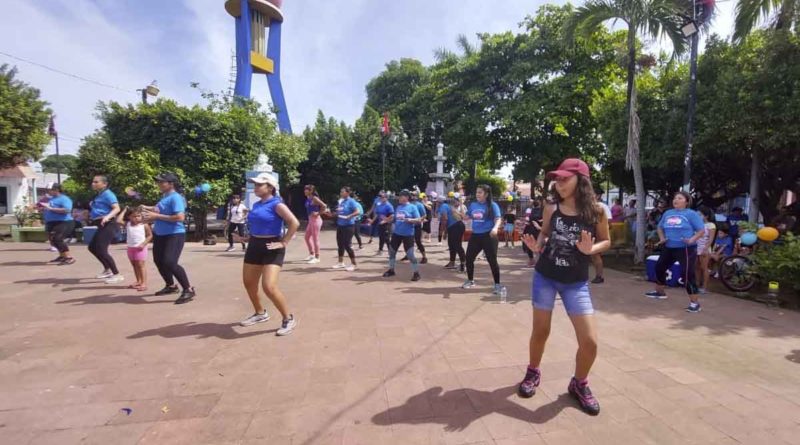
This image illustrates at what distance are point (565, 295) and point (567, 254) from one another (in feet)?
0.96

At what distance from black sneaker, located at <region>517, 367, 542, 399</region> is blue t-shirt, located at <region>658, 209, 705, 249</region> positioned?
3.71 m

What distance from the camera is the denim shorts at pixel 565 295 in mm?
2725

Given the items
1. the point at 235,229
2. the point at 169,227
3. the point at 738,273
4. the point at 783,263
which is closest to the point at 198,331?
the point at 169,227

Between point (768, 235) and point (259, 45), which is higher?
point (259, 45)

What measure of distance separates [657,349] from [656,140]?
309 inches

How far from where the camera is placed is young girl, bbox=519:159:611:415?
2717mm

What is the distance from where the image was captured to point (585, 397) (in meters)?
2.78

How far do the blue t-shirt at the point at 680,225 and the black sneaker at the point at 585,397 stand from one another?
3.63 meters

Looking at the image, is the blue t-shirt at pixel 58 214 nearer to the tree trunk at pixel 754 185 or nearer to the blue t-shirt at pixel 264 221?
the blue t-shirt at pixel 264 221

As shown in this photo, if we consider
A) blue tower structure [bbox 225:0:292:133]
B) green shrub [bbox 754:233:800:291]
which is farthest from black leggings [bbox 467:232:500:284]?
blue tower structure [bbox 225:0:292:133]

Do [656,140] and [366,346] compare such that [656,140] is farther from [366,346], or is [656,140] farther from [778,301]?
[366,346]

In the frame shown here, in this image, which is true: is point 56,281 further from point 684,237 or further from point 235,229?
point 684,237

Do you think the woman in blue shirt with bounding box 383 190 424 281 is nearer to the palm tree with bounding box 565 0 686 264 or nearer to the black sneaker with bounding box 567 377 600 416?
the black sneaker with bounding box 567 377 600 416

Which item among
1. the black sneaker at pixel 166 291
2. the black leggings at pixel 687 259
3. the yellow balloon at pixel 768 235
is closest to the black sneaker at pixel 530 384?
the black leggings at pixel 687 259
